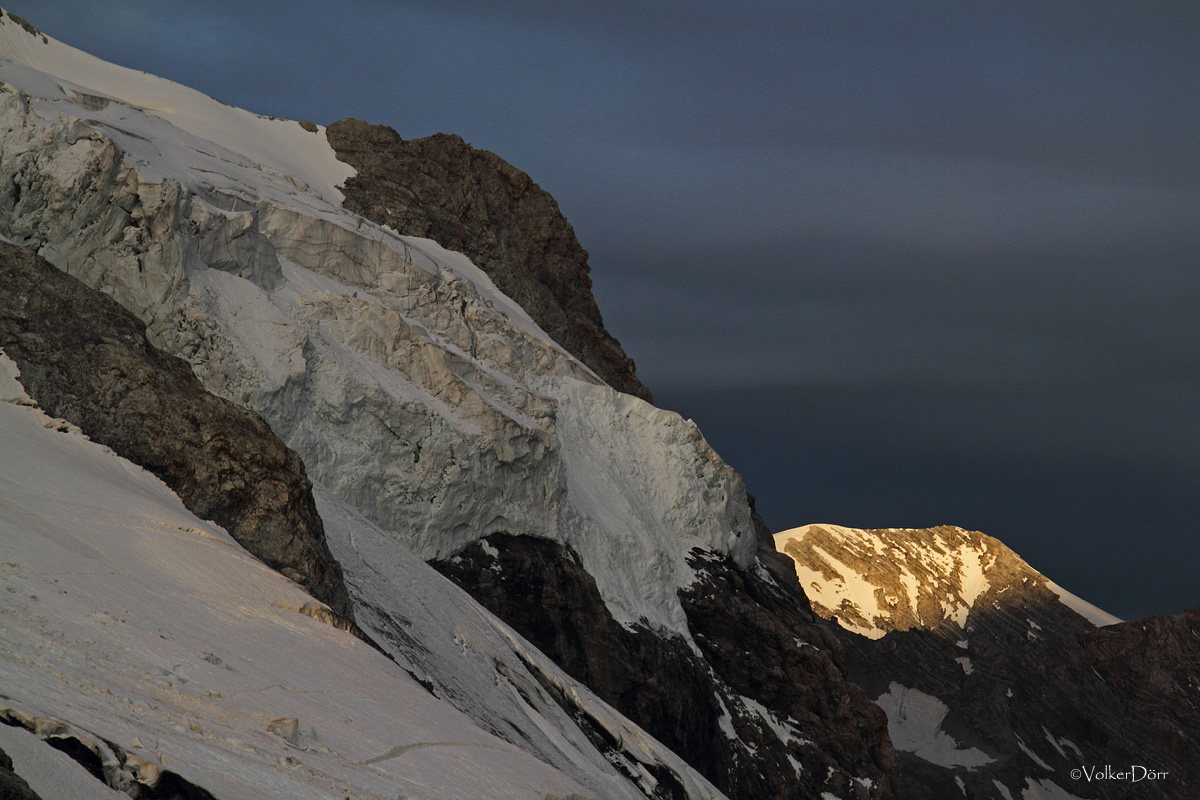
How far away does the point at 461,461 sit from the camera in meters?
35.6

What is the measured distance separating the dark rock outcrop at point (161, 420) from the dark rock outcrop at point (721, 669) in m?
18.0

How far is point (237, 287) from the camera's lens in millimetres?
33375

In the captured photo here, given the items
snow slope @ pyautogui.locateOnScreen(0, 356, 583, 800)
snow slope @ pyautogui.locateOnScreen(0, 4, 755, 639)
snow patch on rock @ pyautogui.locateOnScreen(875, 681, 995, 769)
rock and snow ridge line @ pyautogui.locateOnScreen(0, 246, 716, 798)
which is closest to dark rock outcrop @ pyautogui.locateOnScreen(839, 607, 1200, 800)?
snow patch on rock @ pyautogui.locateOnScreen(875, 681, 995, 769)

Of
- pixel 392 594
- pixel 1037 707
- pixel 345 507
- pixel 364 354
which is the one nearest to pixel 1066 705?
pixel 1037 707

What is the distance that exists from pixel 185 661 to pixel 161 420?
7649mm

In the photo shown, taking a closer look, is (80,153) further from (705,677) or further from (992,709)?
(992,709)

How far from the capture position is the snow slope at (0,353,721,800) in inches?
339

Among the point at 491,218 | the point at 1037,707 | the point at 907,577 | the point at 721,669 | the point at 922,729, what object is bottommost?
the point at 922,729

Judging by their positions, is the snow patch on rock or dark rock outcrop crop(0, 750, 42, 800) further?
the snow patch on rock

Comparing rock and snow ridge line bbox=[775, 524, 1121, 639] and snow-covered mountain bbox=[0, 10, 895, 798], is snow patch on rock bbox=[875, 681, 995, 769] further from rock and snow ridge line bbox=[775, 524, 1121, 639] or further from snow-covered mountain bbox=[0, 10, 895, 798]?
rock and snow ridge line bbox=[775, 524, 1121, 639]

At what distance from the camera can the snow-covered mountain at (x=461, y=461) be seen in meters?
24.7

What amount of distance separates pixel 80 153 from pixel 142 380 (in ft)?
46.3

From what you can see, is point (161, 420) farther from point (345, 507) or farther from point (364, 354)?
point (364, 354)

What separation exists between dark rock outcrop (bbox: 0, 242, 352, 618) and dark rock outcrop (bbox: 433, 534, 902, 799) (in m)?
18.0
